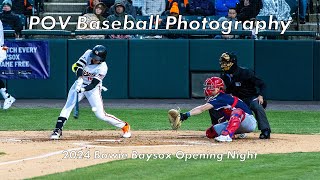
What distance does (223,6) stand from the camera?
23578 millimetres

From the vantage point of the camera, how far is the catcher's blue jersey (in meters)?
14.7

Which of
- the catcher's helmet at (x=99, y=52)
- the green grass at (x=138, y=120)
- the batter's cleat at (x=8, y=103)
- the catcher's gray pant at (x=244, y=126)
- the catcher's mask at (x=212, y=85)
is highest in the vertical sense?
the catcher's helmet at (x=99, y=52)

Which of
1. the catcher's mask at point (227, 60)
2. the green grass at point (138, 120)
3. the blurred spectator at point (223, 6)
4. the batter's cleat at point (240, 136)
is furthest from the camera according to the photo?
the blurred spectator at point (223, 6)

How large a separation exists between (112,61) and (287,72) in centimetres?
394

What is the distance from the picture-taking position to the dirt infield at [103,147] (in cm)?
1218

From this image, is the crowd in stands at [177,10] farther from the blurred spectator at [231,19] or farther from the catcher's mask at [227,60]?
the catcher's mask at [227,60]

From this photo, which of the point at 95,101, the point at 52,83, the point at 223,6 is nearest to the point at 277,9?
the point at 223,6

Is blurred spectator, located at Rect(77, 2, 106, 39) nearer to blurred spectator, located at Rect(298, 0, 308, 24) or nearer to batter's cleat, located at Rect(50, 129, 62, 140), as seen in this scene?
blurred spectator, located at Rect(298, 0, 308, 24)

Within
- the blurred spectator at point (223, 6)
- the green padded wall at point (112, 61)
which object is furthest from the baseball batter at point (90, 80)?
the blurred spectator at point (223, 6)

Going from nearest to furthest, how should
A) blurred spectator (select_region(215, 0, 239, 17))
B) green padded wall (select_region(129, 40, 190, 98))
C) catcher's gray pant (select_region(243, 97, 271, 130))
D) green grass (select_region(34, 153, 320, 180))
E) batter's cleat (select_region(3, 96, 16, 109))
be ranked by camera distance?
1. green grass (select_region(34, 153, 320, 180))
2. catcher's gray pant (select_region(243, 97, 271, 130))
3. batter's cleat (select_region(3, 96, 16, 109))
4. green padded wall (select_region(129, 40, 190, 98))
5. blurred spectator (select_region(215, 0, 239, 17))

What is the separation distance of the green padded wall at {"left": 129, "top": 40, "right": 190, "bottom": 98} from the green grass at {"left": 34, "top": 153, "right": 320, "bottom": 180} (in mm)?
9978

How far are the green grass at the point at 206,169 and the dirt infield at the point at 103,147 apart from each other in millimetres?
337

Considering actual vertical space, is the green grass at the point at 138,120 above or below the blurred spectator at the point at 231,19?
below

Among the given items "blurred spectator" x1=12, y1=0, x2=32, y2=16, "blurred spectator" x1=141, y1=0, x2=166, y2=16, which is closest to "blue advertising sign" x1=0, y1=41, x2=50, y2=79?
"blurred spectator" x1=12, y1=0, x2=32, y2=16
